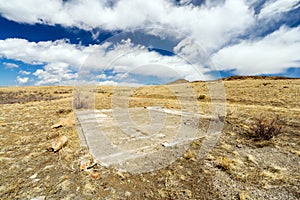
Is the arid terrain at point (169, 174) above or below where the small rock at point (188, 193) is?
above

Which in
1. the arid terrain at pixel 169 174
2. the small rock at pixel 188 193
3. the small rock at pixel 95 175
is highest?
the small rock at pixel 95 175

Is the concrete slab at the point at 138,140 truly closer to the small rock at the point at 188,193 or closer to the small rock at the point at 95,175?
the small rock at the point at 95,175

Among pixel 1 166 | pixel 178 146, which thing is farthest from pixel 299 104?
pixel 1 166

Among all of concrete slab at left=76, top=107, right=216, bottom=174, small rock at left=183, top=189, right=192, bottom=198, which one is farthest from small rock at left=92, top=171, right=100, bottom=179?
small rock at left=183, top=189, right=192, bottom=198

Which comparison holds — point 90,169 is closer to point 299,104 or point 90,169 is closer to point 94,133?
point 94,133

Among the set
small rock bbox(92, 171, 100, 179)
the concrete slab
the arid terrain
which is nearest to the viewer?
the arid terrain

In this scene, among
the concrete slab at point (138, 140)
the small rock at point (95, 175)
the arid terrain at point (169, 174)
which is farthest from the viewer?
the concrete slab at point (138, 140)

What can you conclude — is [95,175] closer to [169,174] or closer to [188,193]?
[169,174]

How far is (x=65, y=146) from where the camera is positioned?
524 cm

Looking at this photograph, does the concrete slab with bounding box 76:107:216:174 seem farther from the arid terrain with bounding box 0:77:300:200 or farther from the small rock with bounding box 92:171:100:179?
the small rock with bounding box 92:171:100:179

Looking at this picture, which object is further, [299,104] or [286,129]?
[299,104]

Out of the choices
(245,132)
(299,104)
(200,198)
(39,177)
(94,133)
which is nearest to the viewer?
(200,198)

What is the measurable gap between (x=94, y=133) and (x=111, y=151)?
1.75 m

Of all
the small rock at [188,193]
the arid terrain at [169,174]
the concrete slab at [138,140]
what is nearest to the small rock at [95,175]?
the arid terrain at [169,174]
